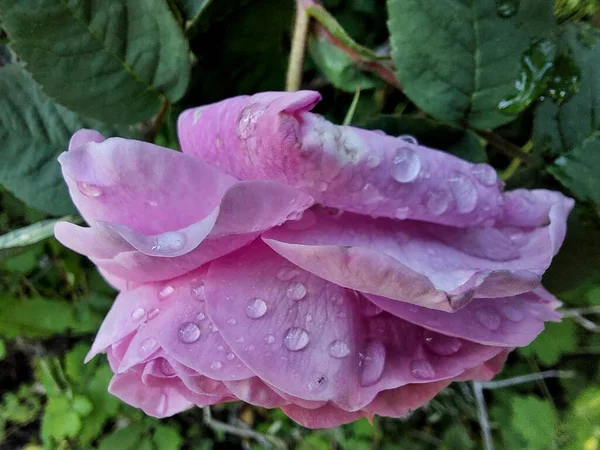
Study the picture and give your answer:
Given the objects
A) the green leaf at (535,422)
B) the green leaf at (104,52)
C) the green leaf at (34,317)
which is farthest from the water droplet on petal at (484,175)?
the green leaf at (34,317)

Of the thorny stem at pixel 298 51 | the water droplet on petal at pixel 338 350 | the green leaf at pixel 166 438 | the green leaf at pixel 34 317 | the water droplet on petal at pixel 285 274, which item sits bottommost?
the green leaf at pixel 166 438

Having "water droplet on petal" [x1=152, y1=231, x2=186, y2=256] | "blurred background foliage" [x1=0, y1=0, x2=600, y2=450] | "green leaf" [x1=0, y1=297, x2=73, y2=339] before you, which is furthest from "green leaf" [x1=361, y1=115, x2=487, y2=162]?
"green leaf" [x1=0, y1=297, x2=73, y2=339]

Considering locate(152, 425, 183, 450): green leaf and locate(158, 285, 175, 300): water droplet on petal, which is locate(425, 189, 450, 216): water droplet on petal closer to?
locate(158, 285, 175, 300): water droplet on petal

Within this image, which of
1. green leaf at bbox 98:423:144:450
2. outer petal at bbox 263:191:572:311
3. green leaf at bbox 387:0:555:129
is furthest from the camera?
green leaf at bbox 98:423:144:450

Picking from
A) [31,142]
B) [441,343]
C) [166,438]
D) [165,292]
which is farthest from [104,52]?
[166,438]

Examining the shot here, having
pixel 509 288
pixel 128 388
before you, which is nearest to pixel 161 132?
pixel 128 388

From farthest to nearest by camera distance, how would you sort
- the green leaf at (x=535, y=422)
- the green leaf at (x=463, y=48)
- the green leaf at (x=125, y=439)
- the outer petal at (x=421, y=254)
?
the green leaf at (x=125, y=439) < the green leaf at (x=535, y=422) < the green leaf at (x=463, y=48) < the outer petal at (x=421, y=254)

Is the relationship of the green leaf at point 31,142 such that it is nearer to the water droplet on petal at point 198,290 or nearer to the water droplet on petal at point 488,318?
the water droplet on petal at point 198,290
